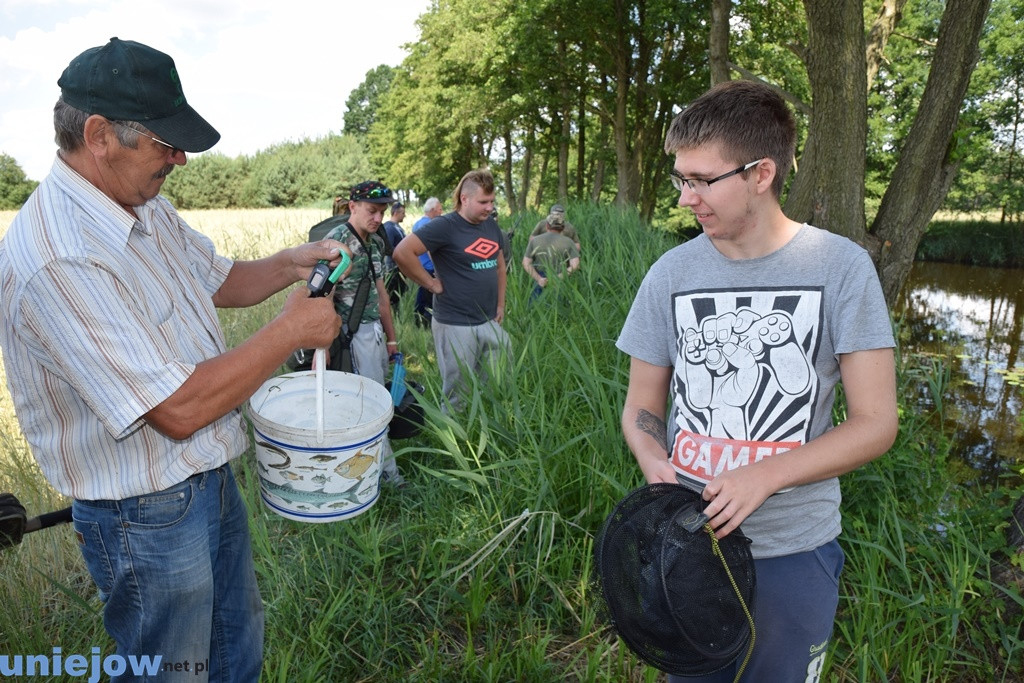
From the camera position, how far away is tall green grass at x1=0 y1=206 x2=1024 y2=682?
248cm

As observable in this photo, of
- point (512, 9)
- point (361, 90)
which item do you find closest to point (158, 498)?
point (512, 9)

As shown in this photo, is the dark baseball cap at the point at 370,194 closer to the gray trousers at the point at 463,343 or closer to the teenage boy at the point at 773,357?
the gray trousers at the point at 463,343

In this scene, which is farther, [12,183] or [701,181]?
[12,183]

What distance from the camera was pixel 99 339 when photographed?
144 cm

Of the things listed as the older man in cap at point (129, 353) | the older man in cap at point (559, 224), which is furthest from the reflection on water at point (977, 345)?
the older man in cap at point (129, 353)

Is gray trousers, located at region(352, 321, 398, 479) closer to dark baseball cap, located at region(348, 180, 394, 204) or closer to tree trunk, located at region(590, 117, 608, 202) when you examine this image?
dark baseball cap, located at region(348, 180, 394, 204)

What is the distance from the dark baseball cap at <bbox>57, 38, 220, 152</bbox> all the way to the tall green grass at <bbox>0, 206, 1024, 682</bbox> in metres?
1.54

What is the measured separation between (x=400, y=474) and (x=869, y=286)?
9.90 ft

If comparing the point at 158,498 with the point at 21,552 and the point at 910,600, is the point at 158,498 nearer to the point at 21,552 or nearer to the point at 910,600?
the point at 21,552

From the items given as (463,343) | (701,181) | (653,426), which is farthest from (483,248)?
(701,181)

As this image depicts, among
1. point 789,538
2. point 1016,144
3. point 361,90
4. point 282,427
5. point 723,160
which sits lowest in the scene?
point 789,538

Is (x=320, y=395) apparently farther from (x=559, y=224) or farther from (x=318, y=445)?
(x=559, y=224)

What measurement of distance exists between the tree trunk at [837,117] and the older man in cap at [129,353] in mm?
4837

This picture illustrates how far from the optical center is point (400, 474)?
13.2 feet
